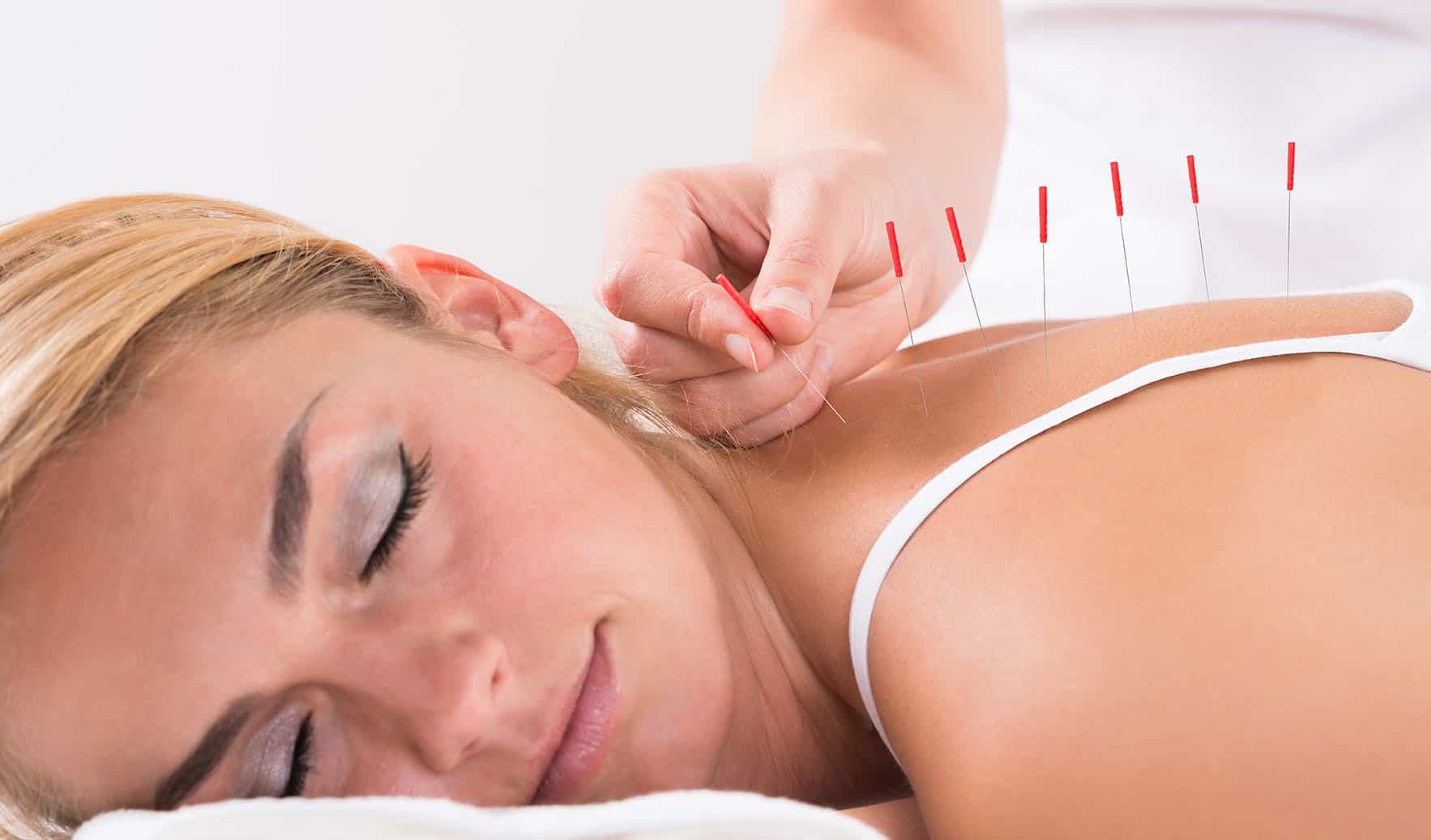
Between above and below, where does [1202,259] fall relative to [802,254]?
below

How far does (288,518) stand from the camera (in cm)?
105

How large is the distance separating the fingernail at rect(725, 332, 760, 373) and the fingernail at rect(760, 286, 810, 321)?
0.05 m

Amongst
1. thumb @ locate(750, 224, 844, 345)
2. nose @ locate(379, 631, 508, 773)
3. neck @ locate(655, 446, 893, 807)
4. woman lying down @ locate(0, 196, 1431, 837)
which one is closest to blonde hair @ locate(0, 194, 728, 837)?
woman lying down @ locate(0, 196, 1431, 837)

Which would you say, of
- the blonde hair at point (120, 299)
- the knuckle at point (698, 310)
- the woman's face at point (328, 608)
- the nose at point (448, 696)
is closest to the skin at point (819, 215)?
the knuckle at point (698, 310)

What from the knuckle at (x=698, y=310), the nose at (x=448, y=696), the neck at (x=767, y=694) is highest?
the knuckle at (x=698, y=310)

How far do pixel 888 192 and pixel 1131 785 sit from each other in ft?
2.96

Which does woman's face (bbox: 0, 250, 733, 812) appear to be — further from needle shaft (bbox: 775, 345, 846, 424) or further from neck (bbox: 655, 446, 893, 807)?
needle shaft (bbox: 775, 345, 846, 424)

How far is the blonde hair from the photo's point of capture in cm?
107

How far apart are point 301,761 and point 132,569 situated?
8.6 inches

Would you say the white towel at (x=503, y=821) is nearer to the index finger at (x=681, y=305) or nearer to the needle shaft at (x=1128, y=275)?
the index finger at (x=681, y=305)

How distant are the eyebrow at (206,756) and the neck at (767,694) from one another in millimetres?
471

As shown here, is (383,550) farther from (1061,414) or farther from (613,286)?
(1061,414)

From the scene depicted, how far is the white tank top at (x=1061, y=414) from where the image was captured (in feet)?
4.13

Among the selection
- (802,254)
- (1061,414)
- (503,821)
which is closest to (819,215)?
(802,254)
